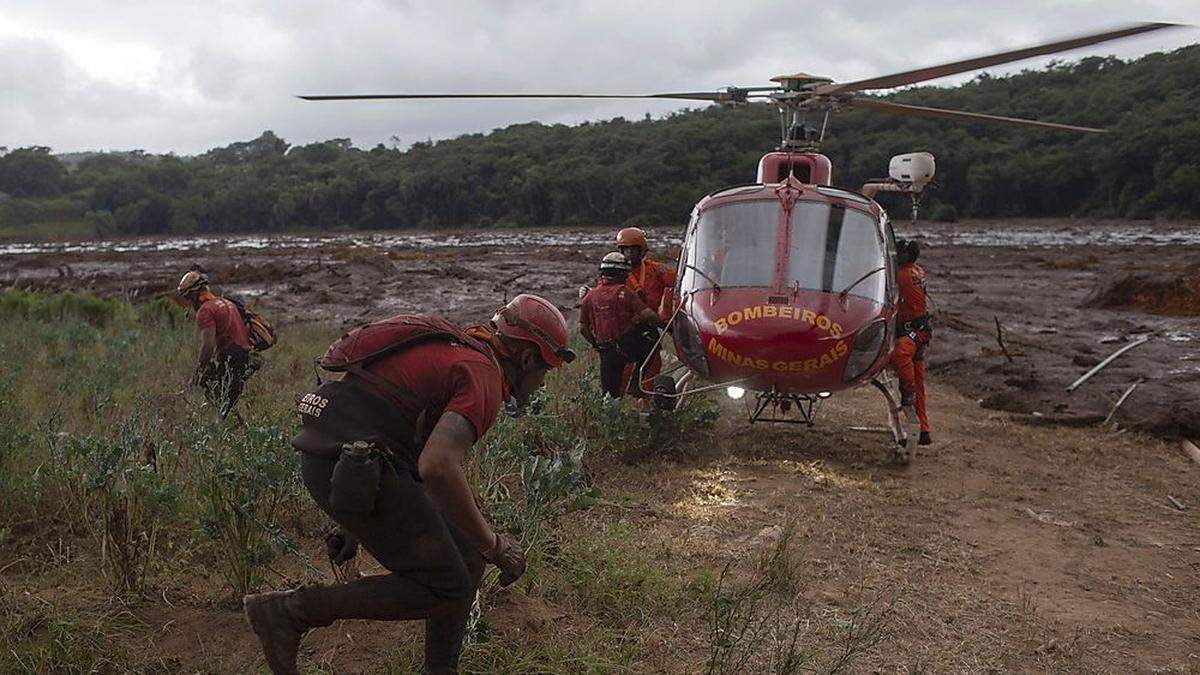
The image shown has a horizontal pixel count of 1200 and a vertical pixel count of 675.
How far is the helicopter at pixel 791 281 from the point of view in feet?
20.7

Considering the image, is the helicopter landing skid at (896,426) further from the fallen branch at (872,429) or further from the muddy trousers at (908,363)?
the fallen branch at (872,429)

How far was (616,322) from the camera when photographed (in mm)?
7992

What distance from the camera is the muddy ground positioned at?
34.8 ft

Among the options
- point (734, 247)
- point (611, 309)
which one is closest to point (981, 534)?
point (734, 247)

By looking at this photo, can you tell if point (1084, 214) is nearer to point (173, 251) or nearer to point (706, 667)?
point (173, 251)

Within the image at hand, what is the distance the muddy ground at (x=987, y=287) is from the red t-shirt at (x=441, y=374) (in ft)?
26.1

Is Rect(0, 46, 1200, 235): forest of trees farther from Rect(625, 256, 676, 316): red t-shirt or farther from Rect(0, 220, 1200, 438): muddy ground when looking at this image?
Rect(625, 256, 676, 316): red t-shirt

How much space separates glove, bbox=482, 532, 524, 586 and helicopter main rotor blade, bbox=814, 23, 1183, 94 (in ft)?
11.7

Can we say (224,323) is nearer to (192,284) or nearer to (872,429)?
(192,284)

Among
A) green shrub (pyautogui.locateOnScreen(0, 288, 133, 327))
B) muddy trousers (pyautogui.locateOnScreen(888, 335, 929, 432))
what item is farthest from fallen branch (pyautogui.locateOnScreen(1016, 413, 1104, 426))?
green shrub (pyautogui.locateOnScreen(0, 288, 133, 327))

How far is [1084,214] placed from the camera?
4966 centimetres

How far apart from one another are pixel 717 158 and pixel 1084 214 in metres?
23.3

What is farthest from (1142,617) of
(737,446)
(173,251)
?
(173,251)

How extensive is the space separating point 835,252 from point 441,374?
14.8ft
